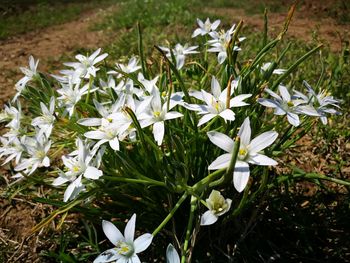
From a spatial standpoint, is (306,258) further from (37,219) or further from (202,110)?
(37,219)

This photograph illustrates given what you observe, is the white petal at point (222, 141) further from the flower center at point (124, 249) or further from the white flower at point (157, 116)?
the flower center at point (124, 249)

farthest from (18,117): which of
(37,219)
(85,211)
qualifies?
(37,219)

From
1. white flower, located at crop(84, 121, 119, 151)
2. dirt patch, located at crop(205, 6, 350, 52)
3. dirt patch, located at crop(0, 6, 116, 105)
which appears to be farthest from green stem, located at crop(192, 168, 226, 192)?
dirt patch, located at crop(205, 6, 350, 52)

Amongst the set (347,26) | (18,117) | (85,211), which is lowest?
(347,26)

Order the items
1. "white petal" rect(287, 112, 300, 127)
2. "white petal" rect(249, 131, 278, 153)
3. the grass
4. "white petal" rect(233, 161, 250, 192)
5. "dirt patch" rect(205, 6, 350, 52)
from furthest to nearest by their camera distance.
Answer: the grass → "dirt patch" rect(205, 6, 350, 52) → "white petal" rect(287, 112, 300, 127) → "white petal" rect(249, 131, 278, 153) → "white petal" rect(233, 161, 250, 192)

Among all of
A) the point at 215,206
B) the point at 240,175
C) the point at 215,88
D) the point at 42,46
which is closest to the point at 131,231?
the point at 215,206

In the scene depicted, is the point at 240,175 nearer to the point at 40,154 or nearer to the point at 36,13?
the point at 40,154

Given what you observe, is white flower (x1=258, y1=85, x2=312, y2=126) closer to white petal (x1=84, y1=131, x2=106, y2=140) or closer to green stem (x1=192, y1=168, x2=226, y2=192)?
green stem (x1=192, y1=168, x2=226, y2=192)

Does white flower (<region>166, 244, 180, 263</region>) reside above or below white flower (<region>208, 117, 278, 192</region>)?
below

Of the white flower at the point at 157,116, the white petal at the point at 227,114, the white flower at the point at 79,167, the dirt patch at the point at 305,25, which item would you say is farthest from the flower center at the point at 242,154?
the dirt patch at the point at 305,25
